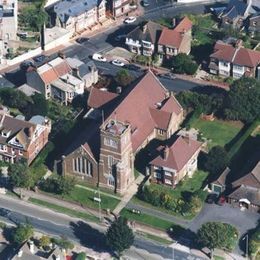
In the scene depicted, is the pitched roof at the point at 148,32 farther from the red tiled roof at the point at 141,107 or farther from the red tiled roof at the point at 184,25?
the red tiled roof at the point at 141,107

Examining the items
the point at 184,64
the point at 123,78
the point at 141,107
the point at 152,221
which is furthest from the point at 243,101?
the point at 152,221

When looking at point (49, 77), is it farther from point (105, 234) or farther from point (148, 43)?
point (105, 234)

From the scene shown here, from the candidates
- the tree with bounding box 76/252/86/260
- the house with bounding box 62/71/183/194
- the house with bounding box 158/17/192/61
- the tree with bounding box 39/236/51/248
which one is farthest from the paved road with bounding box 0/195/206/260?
the house with bounding box 158/17/192/61

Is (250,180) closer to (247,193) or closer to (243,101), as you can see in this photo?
(247,193)

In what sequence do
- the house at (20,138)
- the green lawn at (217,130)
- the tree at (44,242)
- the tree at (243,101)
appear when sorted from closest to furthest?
the tree at (44,242) → the house at (20,138) → the green lawn at (217,130) → the tree at (243,101)

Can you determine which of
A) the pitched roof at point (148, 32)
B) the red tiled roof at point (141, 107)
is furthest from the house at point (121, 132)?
the pitched roof at point (148, 32)

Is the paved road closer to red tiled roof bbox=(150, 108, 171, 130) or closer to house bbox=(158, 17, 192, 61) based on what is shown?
red tiled roof bbox=(150, 108, 171, 130)

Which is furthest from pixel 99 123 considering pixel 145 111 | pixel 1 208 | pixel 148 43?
pixel 148 43
